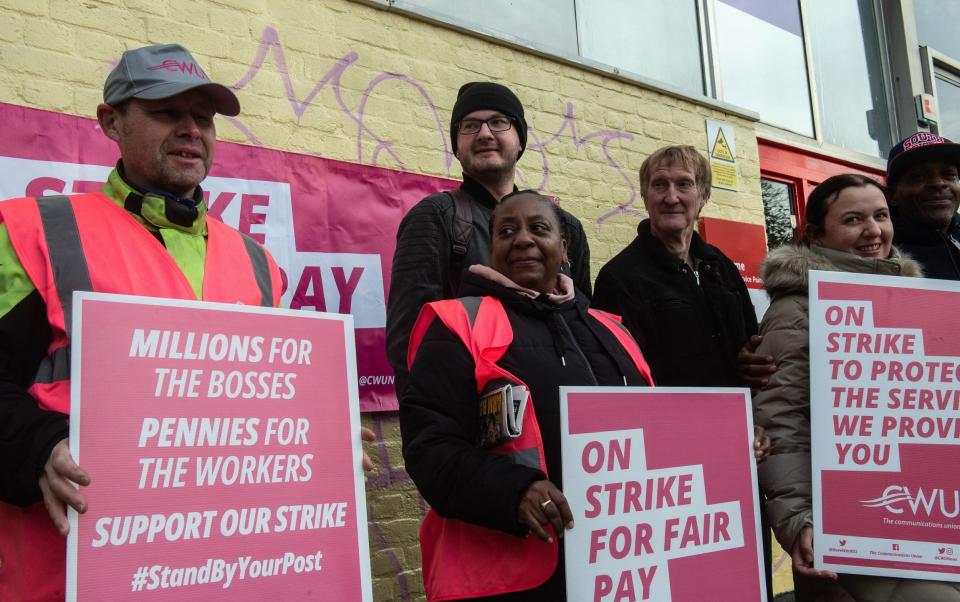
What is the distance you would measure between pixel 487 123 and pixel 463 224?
40 centimetres

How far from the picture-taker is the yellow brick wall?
3047mm

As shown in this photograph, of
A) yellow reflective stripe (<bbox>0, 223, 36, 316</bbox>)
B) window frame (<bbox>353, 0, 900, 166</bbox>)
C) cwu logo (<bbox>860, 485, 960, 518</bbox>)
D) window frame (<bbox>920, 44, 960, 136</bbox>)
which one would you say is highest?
window frame (<bbox>920, 44, 960, 136</bbox>)

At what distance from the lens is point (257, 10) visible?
3.53 metres

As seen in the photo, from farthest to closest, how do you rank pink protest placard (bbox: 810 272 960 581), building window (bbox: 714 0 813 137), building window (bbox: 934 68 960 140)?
building window (bbox: 934 68 960 140), building window (bbox: 714 0 813 137), pink protest placard (bbox: 810 272 960 581)

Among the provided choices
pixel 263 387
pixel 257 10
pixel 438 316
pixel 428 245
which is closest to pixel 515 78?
pixel 257 10

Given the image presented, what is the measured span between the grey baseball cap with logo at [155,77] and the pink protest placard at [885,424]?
1.63m

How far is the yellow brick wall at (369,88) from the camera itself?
10.00 feet

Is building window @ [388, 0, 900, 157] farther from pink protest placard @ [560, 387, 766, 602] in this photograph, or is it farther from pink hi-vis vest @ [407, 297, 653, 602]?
pink protest placard @ [560, 387, 766, 602]

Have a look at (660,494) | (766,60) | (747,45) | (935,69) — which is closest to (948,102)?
(935,69)

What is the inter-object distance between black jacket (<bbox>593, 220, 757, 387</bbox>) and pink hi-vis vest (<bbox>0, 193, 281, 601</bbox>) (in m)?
1.31

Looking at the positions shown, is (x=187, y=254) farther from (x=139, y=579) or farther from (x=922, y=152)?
(x=922, y=152)

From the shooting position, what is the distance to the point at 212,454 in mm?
1626

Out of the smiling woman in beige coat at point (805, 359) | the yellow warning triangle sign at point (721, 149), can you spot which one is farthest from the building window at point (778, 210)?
the smiling woman in beige coat at point (805, 359)

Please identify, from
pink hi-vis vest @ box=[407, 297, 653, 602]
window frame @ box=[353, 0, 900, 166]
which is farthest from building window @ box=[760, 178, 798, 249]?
pink hi-vis vest @ box=[407, 297, 653, 602]
